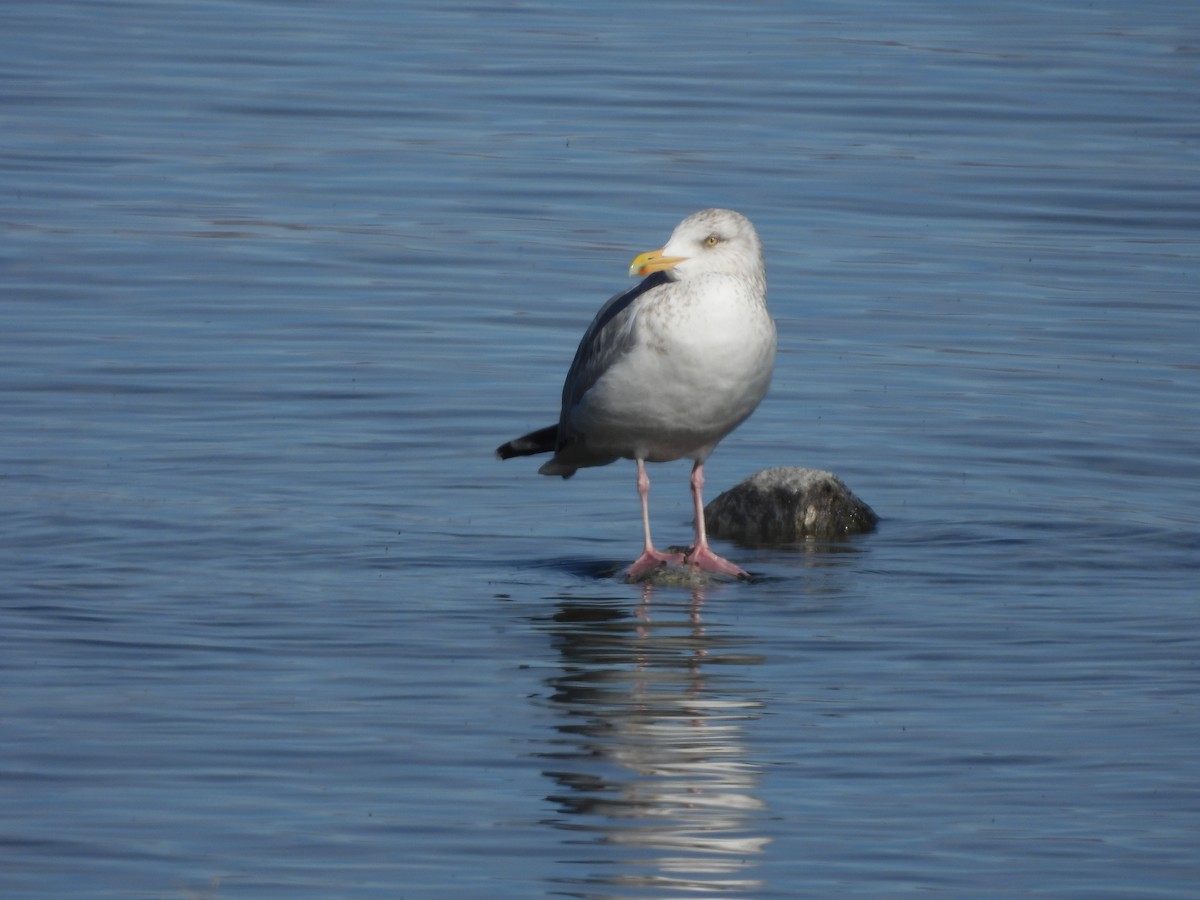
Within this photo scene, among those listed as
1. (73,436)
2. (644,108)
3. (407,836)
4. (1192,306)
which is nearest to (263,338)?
(73,436)

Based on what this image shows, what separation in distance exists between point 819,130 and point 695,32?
22.0 feet

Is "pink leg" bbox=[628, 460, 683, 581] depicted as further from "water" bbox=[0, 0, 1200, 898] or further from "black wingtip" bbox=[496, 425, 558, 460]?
"black wingtip" bbox=[496, 425, 558, 460]

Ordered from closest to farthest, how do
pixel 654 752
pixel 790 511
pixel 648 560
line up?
1. pixel 654 752
2. pixel 648 560
3. pixel 790 511

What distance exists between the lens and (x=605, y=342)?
364 inches

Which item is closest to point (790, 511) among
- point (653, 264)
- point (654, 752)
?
point (653, 264)

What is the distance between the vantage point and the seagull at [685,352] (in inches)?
347

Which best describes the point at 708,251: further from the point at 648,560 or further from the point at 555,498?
the point at 555,498

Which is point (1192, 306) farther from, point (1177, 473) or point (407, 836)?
point (407, 836)

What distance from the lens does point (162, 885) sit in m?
5.59

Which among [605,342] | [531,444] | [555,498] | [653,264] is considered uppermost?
[653,264]

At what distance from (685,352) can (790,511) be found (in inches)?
54.4

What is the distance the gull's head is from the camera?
893 centimetres

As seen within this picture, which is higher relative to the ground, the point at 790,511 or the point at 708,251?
the point at 708,251

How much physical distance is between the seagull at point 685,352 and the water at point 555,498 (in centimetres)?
56
